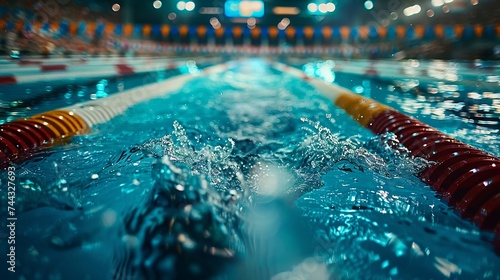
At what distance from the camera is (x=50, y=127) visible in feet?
8.48

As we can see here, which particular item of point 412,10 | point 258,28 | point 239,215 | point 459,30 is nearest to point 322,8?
point 258,28

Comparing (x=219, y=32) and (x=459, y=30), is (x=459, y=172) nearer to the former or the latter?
(x=459, y=30)

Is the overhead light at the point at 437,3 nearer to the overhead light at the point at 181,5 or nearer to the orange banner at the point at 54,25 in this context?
the overhead light at the point at 181,5

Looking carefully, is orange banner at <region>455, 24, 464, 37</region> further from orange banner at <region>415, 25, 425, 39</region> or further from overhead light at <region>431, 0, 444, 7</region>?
overhead light at <region>431, 0, 444, 7</region>

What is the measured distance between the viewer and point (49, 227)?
1367mm

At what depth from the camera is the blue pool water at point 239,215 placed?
3.34ft

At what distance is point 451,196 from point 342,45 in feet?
76.9

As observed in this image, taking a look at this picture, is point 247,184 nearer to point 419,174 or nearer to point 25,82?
point 419,174

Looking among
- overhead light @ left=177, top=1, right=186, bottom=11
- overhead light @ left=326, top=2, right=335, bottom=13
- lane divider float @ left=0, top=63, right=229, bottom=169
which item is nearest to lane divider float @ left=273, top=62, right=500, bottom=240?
lane divider float @ left=0, top=63, right=229, bottom=169

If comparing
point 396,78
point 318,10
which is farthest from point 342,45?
point 396,78

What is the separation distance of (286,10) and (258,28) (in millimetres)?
2550

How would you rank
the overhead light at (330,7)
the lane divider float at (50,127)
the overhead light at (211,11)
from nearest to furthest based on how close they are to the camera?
1. the lane divider float at (50,127)
2. the overhead light at (330,7)
3. the overhead light at (211,11)

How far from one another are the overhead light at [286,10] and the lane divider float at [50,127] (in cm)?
2350

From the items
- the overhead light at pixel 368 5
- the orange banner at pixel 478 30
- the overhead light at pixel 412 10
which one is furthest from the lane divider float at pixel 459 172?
the overhead light at pixel 368 5
